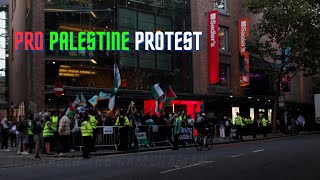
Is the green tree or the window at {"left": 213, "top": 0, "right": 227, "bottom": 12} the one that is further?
the window at {"left": 213, "top": 0, "right": 227, "bottom": 12}

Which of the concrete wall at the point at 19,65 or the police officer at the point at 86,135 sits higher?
the concrete wall at the point at 19,65

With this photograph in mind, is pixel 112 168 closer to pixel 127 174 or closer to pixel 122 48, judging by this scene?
pixel 127 174

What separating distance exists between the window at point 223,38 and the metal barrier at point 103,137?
63.8ft

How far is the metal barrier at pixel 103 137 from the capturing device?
19.9 m

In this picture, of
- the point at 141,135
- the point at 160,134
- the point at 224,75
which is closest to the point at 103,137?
the point at 141,135

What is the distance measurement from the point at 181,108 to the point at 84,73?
8.38 m

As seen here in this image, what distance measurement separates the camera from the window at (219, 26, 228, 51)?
37.8 m

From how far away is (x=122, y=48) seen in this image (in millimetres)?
29797

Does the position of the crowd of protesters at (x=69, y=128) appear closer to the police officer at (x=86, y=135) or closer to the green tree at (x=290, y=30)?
the police officer at (x=86, y=135)

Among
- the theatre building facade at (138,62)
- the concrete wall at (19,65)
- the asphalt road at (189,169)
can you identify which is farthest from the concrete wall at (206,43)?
the asphalt road at (189,169)

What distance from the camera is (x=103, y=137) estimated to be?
20125 mm

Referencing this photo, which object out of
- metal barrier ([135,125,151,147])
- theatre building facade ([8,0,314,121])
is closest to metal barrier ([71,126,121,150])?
metal barrier ([135,125,151,147])

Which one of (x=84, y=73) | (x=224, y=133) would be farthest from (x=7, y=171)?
→ (x=224, y=133)

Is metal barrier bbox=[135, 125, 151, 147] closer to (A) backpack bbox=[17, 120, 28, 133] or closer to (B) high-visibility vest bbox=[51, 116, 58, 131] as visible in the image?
(B) high-visibility vest bbox=[51, 116, 58, 131]
